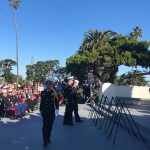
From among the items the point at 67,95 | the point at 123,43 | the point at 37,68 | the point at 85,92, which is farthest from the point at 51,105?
the point at 37,68

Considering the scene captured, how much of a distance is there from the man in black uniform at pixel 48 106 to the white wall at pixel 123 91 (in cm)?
2102

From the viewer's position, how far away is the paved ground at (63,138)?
1039 cm

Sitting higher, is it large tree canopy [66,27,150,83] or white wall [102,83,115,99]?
large tree canopy [66,27,150,83]

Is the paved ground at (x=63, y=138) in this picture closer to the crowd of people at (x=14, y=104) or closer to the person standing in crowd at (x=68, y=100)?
the person standing in crowd at (x=68, y=100)

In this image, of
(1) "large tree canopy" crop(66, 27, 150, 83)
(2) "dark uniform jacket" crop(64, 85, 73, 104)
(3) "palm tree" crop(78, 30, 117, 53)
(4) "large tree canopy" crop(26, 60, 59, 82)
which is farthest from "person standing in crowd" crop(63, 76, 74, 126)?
(4) "large tree canopy" crop(26, 60, 59, 82)

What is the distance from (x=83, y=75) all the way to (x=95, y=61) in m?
2.19

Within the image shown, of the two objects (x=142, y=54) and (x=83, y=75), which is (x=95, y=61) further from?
(x=142, y=54)

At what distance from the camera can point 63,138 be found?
465 inches

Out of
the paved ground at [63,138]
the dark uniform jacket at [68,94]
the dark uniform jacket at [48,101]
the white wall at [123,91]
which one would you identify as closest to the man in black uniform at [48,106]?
the dark uniform jacket at [48,101]

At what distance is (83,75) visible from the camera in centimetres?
4353

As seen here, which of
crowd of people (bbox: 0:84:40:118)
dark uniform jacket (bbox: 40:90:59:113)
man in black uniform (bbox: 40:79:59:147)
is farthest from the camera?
crowd of people (bbox: 0:84:40:118)

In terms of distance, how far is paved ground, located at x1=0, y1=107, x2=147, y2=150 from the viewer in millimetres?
10391

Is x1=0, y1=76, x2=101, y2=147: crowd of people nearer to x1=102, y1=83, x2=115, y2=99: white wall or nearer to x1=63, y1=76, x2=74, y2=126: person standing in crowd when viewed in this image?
x1=63, y1=76, x2=74, y2=126: person standing in crowd

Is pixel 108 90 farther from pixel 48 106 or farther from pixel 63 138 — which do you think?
→ pixel 48 106
